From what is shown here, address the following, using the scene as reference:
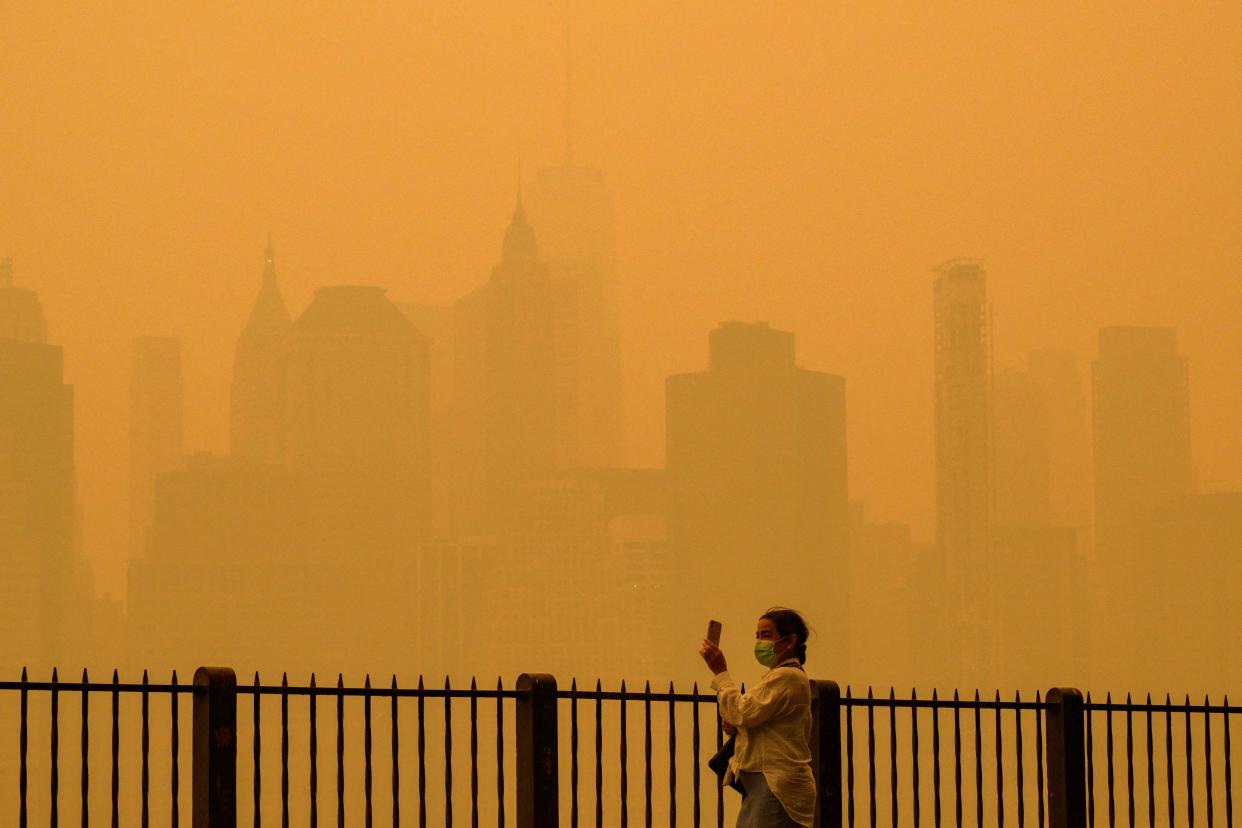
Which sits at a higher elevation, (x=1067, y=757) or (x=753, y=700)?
(x=753, y=700)

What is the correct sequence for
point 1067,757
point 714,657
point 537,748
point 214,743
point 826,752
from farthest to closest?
point 1067,757
point 826,752
point 537,748
point 214,743
point 714,657

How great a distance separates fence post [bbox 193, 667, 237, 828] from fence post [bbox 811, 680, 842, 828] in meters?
3.35

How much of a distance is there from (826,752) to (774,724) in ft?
7.76

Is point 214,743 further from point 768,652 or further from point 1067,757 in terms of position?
point 1067,757

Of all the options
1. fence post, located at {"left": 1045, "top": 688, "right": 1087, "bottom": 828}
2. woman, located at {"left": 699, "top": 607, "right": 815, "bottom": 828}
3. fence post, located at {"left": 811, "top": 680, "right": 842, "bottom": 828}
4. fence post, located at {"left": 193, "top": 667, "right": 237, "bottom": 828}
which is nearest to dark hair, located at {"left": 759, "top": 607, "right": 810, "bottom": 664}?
woman, located at {"left": 699, "top": 607, "right": 815, "bottom": 828}

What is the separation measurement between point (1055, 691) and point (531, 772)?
3.47 meters

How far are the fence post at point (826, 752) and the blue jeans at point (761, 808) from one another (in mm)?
2141

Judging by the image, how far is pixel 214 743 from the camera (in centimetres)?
962

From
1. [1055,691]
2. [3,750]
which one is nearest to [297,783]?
[3,750]

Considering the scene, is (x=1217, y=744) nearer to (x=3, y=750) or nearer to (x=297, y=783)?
(x=297, y=783)

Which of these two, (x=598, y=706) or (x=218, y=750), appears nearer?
(x=218, y=750)

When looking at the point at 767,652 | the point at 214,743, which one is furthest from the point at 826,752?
the point at 214,743

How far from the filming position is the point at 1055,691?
1118 centimetres

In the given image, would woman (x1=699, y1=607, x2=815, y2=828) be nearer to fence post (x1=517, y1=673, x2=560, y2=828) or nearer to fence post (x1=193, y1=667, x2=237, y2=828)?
fence post (x1=517, y1=673, x2=560, y2=828)
